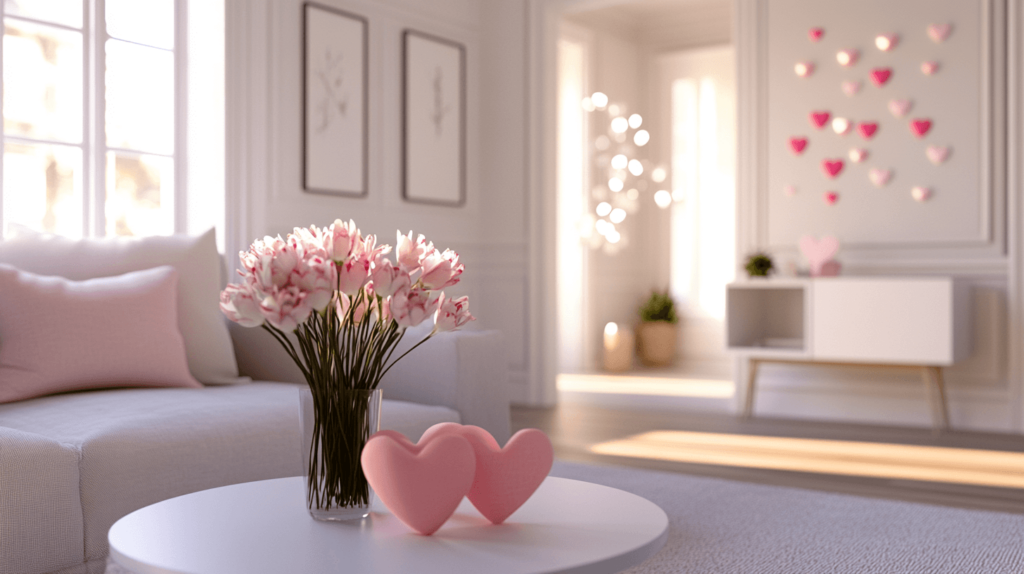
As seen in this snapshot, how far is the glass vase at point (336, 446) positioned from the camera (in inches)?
44.1

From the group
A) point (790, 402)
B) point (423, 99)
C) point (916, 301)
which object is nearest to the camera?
point (916, 301)

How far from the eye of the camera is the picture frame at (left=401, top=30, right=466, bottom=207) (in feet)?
15.0

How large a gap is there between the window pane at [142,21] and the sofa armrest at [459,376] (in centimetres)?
204

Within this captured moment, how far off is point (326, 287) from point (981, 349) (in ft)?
12.2

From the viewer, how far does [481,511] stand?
1141 millimetres

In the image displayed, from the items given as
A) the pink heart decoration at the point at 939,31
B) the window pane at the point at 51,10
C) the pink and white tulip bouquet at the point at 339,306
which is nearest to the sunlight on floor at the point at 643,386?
the pink heart decoration at the point at 939,31

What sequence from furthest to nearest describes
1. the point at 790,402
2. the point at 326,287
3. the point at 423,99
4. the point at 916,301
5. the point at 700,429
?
the point at 423,99 → the point at 790,402 → the point at 700,429 → the point at 916,301 → the point at 326,287

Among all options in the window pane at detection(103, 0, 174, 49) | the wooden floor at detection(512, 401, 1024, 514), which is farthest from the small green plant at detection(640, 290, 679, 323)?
the window pane at detection(103, 0, 174, 49)

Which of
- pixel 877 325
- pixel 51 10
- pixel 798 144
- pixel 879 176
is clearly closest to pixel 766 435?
pixel 877 325

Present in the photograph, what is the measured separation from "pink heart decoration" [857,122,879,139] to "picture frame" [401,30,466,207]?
2138 millimetres

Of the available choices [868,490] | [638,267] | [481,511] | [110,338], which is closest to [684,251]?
[638,267]

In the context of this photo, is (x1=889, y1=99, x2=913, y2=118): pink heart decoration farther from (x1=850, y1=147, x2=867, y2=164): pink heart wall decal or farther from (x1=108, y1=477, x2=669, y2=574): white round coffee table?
(x1=108, y1=477, x2=669, y2=574): white round coffee table

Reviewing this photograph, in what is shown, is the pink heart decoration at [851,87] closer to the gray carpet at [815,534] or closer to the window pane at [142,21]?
the gray carpet at [815,534]

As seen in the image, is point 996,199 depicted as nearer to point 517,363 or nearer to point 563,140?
point 517,363
